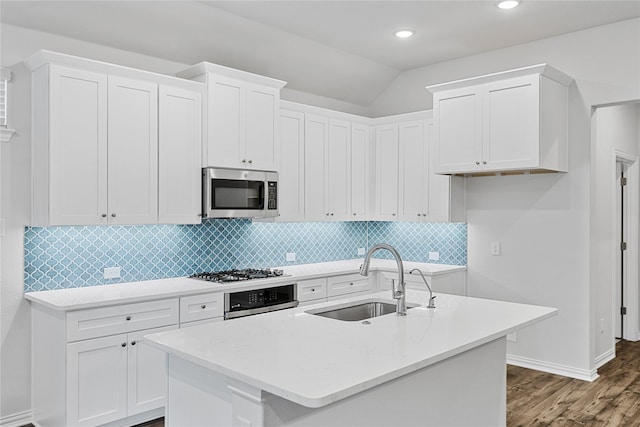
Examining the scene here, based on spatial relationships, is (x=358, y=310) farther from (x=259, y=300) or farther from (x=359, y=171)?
(x=359, y=171)

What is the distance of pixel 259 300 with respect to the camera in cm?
410

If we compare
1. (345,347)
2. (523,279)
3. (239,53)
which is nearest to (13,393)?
(345,347)

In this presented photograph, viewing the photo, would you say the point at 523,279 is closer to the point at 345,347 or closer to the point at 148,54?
the point at 345,347

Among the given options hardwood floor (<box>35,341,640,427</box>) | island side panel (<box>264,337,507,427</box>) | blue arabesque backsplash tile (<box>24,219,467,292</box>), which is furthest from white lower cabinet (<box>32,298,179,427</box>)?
island side panel (<box>264,337,507,427</box>)

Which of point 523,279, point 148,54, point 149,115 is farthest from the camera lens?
point 523,279

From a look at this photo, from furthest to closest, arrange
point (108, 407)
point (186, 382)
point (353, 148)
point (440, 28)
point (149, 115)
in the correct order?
1. point (353, 148)
2. point (440, 28)
3. point (149, 115)
4. point (108, 407)
5. point (186, 382)

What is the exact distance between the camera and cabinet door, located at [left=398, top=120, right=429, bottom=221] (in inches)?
202

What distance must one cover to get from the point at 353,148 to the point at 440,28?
149 cm

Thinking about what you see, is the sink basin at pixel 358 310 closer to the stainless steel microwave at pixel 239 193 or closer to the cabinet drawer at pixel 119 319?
the cabinet drawer at pixel 119 319

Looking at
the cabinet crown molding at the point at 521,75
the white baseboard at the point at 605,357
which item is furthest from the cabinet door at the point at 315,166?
the white baseboard at the point at 605,357

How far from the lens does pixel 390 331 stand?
7.86ft

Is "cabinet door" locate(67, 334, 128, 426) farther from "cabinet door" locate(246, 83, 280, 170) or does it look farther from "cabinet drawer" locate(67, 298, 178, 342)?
"cabinet door" locate(246, 83, 280, 170)

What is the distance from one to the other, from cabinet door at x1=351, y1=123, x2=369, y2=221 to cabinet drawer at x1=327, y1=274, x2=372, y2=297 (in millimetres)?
703

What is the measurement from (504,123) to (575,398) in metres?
2.26
